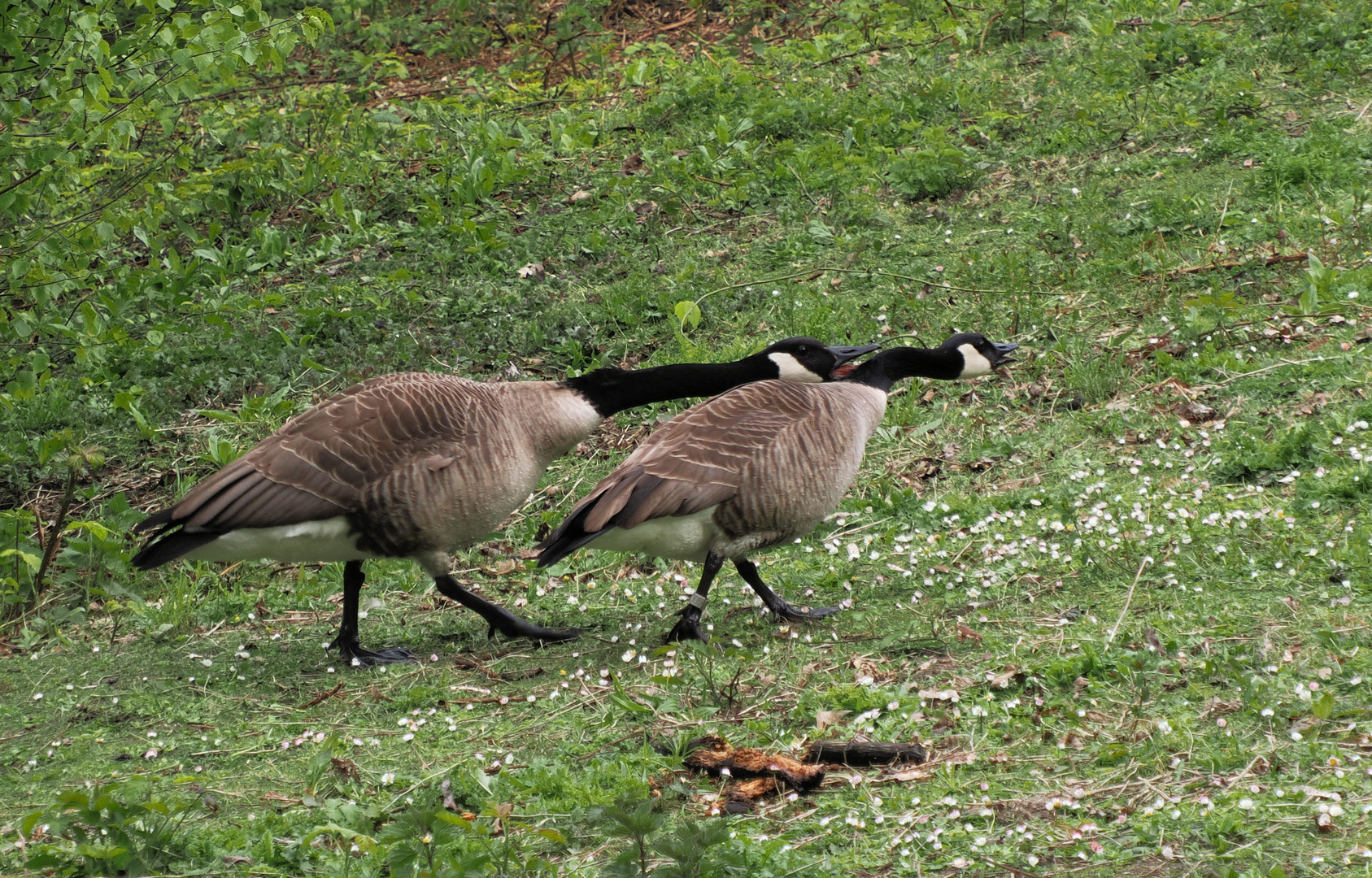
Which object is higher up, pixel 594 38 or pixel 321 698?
pixel 594 38

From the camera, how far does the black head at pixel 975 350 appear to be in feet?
22.0

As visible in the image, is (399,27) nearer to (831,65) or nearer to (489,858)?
(831,65)

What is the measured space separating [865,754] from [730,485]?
1566 mm

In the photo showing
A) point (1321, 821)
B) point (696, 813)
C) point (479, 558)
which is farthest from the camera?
point (479, 558)

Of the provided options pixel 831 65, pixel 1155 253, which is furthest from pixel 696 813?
pixel 831 65

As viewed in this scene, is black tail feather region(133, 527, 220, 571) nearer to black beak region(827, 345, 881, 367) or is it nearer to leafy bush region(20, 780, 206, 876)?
leafy bush region(20, 780, 206, 876)

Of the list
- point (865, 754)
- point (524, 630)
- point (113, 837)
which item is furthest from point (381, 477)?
point (865, 754)

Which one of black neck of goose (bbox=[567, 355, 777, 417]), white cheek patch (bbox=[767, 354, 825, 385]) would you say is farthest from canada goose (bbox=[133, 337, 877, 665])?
white cheek patch (bbox=[767, 354, 825, 385])

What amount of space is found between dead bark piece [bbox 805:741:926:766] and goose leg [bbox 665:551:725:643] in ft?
4.13

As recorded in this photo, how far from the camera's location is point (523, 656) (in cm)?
572

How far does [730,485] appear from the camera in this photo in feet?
17.5

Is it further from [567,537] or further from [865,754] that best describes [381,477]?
[865,754]

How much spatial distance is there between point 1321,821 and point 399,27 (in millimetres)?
13803

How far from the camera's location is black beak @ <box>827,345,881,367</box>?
21.5ft
